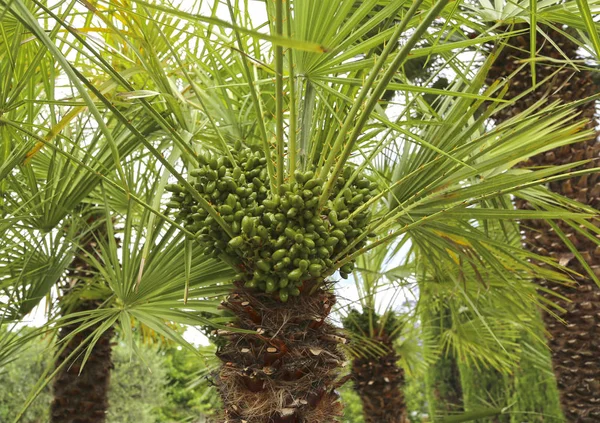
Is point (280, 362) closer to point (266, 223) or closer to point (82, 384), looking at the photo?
point (266, 223)

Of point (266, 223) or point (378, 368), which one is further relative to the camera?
point (378, 368)

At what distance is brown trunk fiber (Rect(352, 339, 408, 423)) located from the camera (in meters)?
4.23

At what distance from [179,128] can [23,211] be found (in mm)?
884

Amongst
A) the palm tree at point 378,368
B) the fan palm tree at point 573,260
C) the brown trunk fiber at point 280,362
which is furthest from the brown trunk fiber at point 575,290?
the brown trunk fiber at point 280,362

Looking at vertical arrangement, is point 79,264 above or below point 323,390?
above

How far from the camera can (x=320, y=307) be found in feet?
6.13

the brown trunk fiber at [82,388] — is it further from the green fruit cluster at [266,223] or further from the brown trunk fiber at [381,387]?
the green fruit cluster at [266,223]

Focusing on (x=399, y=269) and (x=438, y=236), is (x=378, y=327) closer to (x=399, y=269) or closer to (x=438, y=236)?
(x=399, y=269)

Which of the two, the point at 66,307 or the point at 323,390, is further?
the point at 66,307

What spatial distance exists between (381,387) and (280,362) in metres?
2.67

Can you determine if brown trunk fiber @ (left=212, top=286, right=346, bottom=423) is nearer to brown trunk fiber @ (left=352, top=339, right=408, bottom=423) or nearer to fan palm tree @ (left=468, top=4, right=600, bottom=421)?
fan palm tree @ (left=468, top=4, right=600, bottom=421)

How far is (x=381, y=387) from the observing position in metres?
4.23

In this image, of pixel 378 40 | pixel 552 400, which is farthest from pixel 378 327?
pixel 552 400

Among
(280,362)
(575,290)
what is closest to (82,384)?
(280,362)
